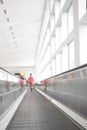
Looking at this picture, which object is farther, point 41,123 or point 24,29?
point 24,29

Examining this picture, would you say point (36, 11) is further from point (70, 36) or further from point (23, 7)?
point (70, 36)

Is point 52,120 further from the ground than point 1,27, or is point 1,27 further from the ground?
point 1,27

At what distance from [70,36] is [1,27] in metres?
14.7

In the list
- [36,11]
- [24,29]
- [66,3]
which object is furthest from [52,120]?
[24,29]

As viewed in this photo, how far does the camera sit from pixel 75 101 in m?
4.59

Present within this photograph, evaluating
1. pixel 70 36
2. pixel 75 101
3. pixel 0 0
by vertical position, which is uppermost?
pixel 0 0

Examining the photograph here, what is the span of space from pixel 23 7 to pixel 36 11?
2.63 metres

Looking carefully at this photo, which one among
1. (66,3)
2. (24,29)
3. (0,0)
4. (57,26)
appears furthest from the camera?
(24,29)

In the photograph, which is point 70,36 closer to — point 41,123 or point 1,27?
point 41,123

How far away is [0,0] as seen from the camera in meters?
15.8

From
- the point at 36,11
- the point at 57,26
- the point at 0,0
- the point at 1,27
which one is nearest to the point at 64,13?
the point at 57,26

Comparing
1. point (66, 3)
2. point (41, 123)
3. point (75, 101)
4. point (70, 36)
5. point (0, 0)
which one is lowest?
point (41, 123)

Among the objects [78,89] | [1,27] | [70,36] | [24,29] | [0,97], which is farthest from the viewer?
[24,29]

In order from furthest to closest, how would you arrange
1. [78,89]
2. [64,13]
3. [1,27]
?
1. [1,27]
2. [64,13]
3. [78,89]
